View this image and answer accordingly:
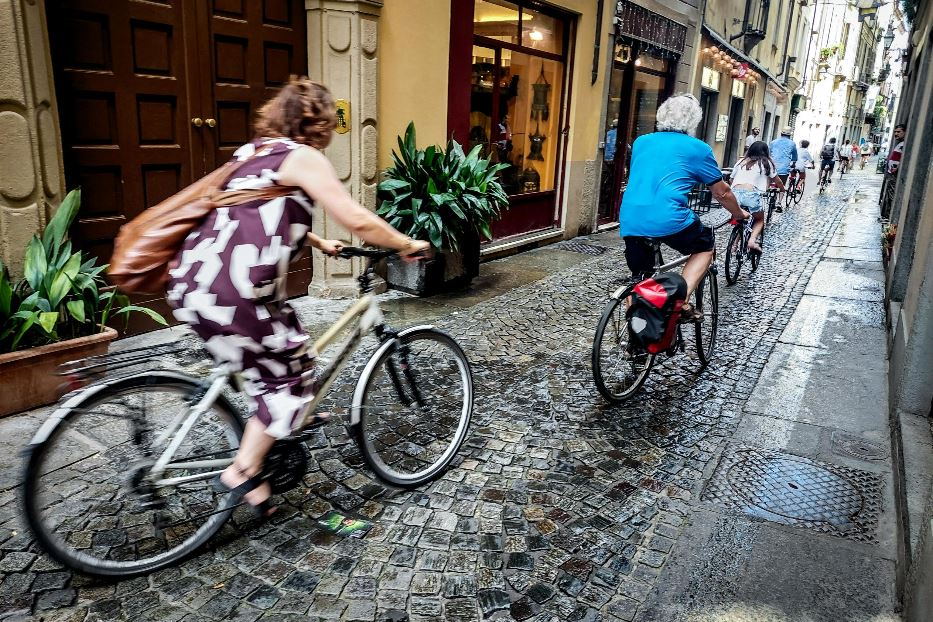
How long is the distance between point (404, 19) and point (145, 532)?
5576 mm

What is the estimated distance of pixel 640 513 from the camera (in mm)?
3172

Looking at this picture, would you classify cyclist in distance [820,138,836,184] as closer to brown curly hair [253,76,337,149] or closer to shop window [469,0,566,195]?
shop window [469,0,566,195]

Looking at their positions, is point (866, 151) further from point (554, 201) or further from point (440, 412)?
point (440, 412)

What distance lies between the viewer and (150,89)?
16.2 feet

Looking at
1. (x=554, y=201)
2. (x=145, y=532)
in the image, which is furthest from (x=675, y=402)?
(x=554, y=201)

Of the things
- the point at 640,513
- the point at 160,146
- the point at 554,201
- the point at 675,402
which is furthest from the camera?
the point at 554,201

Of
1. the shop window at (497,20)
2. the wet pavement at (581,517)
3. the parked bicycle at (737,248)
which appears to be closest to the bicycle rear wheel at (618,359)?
the wet pavement at (581,517)

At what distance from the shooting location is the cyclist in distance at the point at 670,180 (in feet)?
13.9

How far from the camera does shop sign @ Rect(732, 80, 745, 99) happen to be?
19425 millimetres

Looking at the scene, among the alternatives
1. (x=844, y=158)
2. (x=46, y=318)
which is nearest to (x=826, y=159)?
(x=844, y=158)

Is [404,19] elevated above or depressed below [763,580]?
above

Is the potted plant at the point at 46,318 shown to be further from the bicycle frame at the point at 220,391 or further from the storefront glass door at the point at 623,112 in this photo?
the storefront glass door at the point at 623,112

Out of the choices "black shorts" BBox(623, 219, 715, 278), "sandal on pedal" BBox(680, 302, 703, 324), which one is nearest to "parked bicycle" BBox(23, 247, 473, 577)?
"black shorts" BBox(623, 219, 715, 278)

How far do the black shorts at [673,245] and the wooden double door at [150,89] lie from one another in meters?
3.47
